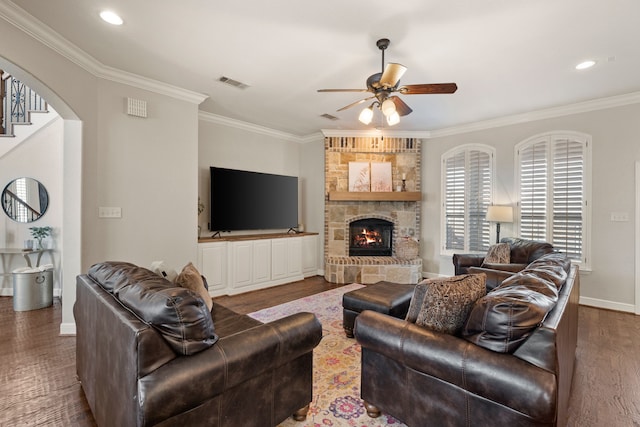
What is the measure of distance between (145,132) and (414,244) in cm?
448

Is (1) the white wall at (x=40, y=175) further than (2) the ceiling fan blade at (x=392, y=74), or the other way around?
(1) the white wall at (x=40, y=175)

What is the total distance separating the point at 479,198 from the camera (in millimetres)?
5160

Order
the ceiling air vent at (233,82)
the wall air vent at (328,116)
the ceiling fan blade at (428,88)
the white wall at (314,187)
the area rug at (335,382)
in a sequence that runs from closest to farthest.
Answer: the area rug at (335,382), the ceiling fan blade at (428,88), the ceiling air vent at (233,82), the wall air vent at (328,116), the white wall at (314,187)

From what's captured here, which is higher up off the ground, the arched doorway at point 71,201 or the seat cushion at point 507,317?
the arched doorway at point 71,201

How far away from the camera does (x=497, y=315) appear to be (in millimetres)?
1394

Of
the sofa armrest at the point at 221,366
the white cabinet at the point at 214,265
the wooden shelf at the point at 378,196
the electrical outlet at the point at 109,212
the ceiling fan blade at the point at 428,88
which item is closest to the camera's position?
the sofa armrest at the point at 221,366

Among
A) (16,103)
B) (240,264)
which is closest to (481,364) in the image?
(240,264)

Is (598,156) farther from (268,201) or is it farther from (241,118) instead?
(241,118)

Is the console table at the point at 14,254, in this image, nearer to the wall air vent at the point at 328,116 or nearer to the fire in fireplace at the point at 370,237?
the wall air vent at the point at 328,116

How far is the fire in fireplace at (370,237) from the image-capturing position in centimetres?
582

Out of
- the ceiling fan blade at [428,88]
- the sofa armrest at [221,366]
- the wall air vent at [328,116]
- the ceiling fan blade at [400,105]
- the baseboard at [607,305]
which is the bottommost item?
the baseboard at [607,305]

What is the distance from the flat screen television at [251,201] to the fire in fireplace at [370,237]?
1.17 m

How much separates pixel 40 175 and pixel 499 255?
6741 millimetres

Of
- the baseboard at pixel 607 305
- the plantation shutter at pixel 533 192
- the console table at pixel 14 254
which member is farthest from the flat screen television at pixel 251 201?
the baseboard at pixel 607 305
